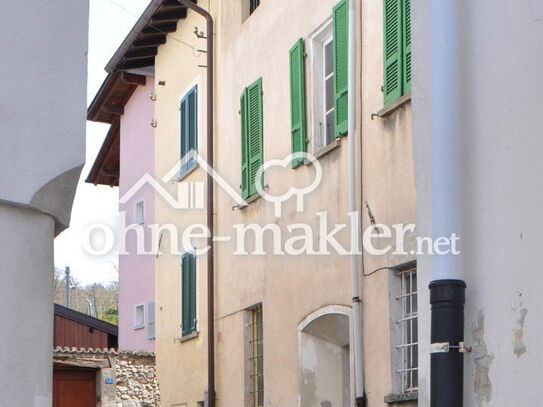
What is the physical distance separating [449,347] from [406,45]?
5.38 m

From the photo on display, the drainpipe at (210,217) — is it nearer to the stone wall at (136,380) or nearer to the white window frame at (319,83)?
the stone wall at (136,380)

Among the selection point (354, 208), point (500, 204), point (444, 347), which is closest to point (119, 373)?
point (354, 208)

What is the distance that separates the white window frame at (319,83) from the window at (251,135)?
1752 millimetres

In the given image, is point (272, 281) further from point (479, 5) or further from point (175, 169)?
point (479, 5)

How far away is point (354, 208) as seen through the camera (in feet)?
37.3

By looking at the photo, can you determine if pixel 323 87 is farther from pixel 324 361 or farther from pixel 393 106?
pixel 324 361

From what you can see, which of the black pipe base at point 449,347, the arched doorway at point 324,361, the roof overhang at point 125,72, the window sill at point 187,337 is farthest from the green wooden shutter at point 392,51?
the roof overhang at point 125,72

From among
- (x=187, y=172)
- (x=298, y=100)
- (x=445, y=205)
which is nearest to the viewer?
(x=445, y=205)

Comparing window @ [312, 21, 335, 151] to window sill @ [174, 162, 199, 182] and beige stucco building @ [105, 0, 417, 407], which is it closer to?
beige stucco building @ [105, 0, 417, 407]

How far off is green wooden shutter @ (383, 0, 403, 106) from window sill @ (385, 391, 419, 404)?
2734 mm

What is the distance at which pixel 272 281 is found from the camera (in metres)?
13.7

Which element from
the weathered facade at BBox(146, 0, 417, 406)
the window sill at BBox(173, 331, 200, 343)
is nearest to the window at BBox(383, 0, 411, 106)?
the weathered facade at BBox(146, 0, 417, 406)

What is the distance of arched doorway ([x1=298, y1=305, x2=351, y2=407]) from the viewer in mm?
12211

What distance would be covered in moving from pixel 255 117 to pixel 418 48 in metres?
8.33
